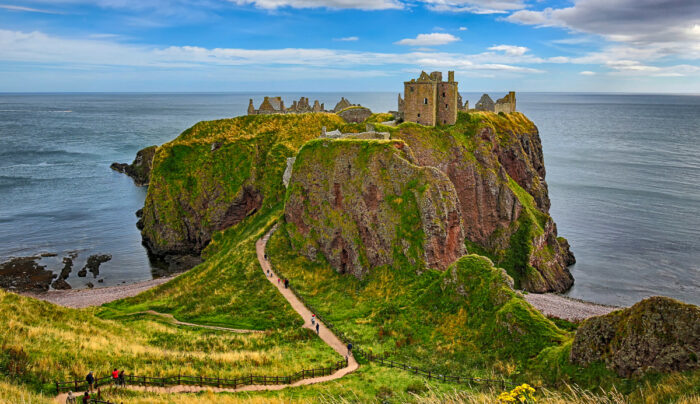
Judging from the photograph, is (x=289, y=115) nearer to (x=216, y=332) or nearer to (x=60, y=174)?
(x=216, y=332)

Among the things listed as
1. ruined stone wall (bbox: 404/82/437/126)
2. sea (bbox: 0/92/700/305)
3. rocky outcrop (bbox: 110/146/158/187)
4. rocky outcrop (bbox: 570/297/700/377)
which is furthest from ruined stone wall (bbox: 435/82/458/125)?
rocky outcrop (bbox: 110/146/158/187)

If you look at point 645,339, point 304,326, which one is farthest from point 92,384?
point 645,339

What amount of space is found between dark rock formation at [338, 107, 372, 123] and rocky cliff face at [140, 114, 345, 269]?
2238 mm

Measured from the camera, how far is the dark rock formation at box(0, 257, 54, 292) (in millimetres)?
64188

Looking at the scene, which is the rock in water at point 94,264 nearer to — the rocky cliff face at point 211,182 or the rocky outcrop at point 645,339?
the rocky cliff face at point 211,182

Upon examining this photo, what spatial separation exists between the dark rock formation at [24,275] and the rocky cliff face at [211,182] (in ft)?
54.5

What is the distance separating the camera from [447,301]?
38.0 metres

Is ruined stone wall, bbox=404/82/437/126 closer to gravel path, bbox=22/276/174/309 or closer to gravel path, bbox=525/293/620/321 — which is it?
gravel path, bbox=525/293/620/321

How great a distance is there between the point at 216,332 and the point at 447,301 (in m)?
20.5

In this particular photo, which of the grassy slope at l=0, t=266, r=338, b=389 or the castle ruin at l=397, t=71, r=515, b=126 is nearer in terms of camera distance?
the grassy slope at l=0, t=266, r=338, b=389

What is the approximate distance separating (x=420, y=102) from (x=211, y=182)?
39.7 meters

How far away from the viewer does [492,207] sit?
7069 centimetres

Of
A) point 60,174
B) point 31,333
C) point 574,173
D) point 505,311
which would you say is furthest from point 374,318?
point 60,174

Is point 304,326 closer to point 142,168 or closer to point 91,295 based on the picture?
point 91,295
